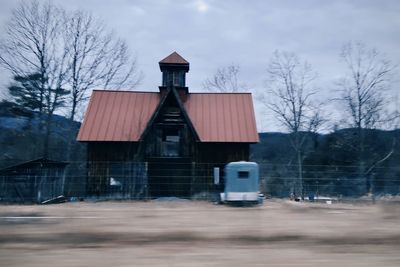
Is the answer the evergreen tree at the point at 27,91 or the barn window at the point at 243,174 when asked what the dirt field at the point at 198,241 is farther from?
the evergreen tree at the point at 27,91

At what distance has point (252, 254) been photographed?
4789 mm

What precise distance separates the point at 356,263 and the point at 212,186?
1819cm

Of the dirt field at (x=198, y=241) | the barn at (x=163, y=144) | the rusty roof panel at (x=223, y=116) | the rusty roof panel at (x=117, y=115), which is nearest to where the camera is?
the dirt field at (x=198, y=241)

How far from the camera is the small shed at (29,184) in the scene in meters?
19.3

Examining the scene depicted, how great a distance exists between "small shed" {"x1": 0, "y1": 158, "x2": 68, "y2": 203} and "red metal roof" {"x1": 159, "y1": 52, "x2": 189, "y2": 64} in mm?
10336

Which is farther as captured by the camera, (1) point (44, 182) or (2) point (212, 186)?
(2) point (212, 186)

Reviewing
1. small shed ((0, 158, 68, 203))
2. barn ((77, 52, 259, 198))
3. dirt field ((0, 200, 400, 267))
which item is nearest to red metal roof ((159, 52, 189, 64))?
barn ((77, 52, 259, 198))

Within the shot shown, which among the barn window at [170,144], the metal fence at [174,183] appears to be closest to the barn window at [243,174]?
the metal fence at [174,183]

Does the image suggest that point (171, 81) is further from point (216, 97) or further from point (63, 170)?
point (63, 170)

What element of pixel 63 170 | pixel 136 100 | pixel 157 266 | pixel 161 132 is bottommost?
pixel 157 266

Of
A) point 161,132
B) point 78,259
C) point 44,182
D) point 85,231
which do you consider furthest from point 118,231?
point 161,132

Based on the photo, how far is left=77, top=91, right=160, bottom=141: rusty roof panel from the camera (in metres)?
23.2

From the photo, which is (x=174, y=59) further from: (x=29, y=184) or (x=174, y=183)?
(x=29, y=184)

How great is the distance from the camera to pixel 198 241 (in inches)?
216
